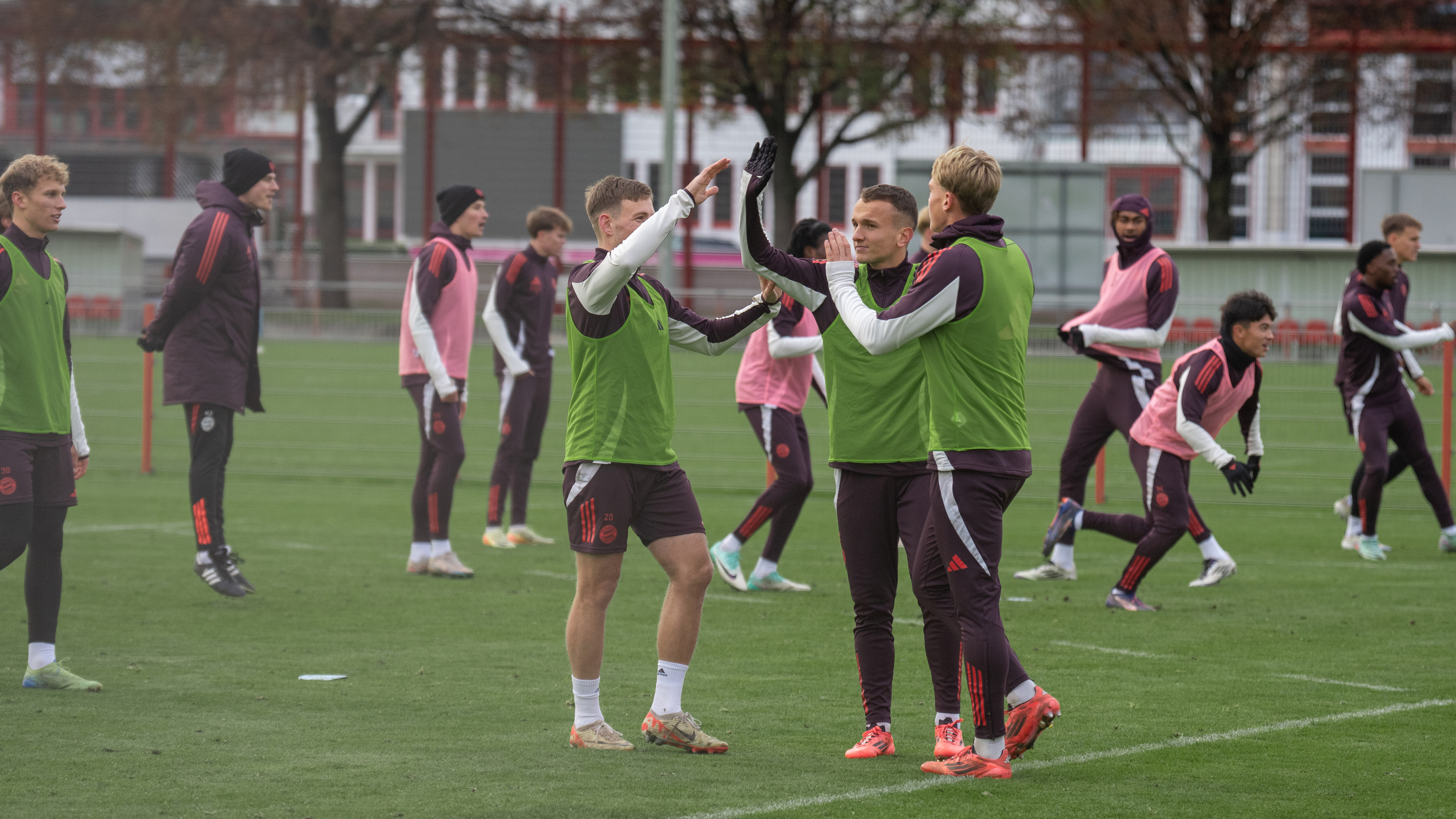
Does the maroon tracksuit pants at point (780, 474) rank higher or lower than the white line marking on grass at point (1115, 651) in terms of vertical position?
higher

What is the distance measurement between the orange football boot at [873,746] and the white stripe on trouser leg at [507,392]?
5765 mm

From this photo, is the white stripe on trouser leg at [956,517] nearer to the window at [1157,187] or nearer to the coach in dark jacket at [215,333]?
the coach in dark jacket at [215,333]

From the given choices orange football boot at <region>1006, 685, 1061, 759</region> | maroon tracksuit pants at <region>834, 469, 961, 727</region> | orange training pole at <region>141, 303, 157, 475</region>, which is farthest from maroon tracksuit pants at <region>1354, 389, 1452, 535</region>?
orange training pole at <region>141, 303, 157, 475</region>

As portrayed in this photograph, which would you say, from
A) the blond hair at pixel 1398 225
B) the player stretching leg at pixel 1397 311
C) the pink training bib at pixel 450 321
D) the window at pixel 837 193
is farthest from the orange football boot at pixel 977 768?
the window at pixel 837 193

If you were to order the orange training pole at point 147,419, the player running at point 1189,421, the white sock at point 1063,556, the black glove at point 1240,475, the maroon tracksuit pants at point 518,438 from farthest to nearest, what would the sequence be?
the orange training pole at point 147,419, the maroon tracksuit pants at point 518,438, the white sock at point 1063,556, the player running at point 1189,421, the black glove at point 1240,475

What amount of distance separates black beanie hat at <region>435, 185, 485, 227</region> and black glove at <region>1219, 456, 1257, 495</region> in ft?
15.1

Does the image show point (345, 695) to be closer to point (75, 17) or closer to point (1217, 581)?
point (1217, 581)

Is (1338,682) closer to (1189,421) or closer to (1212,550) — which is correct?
(1189,421)

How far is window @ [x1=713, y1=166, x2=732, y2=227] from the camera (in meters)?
32.3

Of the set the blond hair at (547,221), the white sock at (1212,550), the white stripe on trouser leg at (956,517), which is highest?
the blond hair at (547,221)

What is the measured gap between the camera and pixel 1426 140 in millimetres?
29984

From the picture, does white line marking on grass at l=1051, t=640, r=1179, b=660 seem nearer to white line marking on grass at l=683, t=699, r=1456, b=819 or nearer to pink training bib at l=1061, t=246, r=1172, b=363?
white line marking on grass at l=683, t=699, r=1456, b=819

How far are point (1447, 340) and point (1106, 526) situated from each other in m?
5.73

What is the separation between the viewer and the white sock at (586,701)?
5297mm
